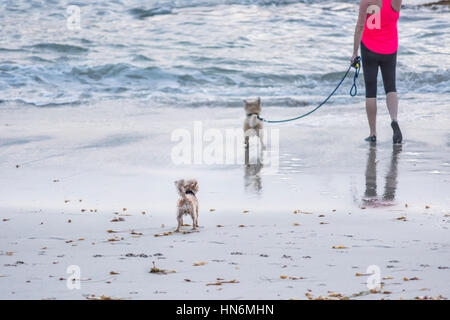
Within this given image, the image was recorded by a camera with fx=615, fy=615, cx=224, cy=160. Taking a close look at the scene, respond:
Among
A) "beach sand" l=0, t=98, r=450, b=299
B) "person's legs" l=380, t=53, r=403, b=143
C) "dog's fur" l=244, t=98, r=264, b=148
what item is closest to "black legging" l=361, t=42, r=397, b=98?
"person's legs" l=380, t=53, r=403, b=143

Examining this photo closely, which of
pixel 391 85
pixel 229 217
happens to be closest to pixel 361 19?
pixel 391 85

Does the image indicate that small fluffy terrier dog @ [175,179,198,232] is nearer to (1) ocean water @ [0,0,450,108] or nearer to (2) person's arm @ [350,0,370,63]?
(2) person's arm @ [350,0,370,63]

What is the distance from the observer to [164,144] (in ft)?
27.8

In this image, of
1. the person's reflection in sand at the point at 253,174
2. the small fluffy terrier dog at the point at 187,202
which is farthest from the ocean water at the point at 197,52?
the small fluffy terrier dog at the point at 187,202

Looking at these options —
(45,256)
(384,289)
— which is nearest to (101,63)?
(45,256)

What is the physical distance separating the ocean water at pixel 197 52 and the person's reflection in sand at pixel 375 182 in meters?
4.94

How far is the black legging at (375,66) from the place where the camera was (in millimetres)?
8047

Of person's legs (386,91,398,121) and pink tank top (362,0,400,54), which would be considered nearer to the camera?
pink tank top (362,0,400,54)

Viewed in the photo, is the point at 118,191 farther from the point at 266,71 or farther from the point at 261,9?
the point at 261,9

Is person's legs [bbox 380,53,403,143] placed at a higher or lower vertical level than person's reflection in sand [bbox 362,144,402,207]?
higher

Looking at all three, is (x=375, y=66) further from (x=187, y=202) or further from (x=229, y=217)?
(x=187, y=202)

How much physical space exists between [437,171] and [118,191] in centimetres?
351

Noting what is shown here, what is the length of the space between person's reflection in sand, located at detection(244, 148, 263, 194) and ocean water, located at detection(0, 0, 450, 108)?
5361 millimetres

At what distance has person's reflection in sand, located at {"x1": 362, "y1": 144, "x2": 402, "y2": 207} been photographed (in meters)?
5.66
